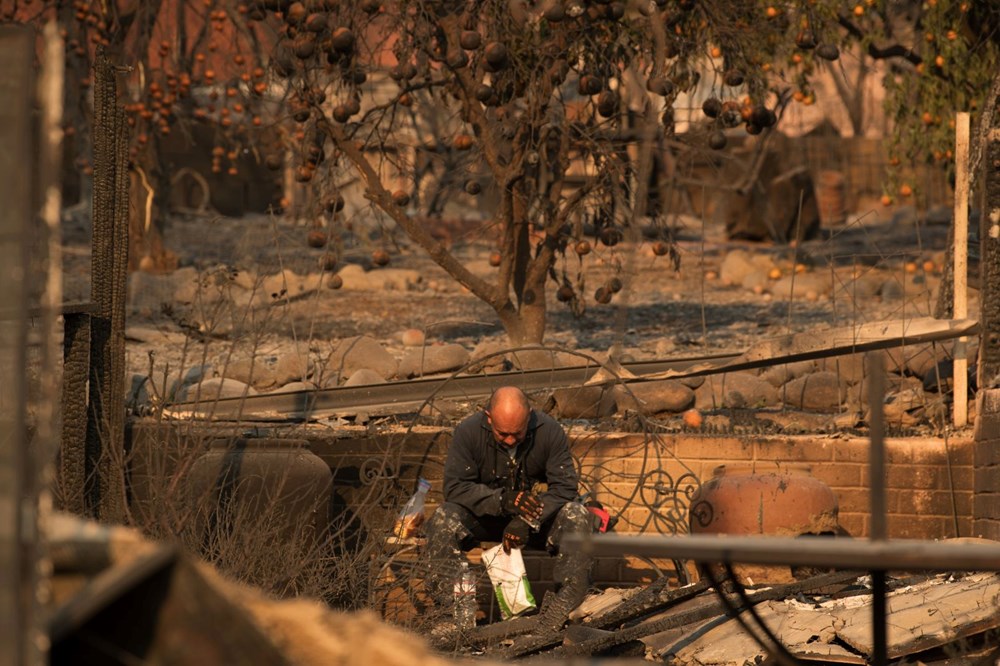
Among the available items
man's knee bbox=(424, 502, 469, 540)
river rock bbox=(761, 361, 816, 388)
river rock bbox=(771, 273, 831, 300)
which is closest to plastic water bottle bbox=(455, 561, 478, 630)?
man's knee bbox=(424, 502, 469, 540)

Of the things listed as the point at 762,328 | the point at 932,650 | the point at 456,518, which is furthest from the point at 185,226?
the point at 932,650

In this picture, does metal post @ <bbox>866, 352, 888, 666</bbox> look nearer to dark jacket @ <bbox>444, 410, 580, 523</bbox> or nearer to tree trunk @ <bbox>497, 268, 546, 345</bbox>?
dark jacket @ <bbox>444, 410, 580, 523</bbox>

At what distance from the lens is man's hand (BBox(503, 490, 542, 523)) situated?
867 cm

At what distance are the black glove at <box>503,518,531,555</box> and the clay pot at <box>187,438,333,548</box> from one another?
1.01 meters

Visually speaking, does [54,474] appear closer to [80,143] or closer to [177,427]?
[177,427]

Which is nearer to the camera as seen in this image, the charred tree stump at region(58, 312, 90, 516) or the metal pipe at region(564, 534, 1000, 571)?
the metal pipe at region(564, 534, 1000, 571)

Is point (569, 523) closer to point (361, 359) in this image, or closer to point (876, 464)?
point (361, 359)

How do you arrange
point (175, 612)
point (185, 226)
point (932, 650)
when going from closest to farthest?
point (175, 612)
point (932, 650)
point (185, 226)

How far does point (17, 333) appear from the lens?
8.87 feet

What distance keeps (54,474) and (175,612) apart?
538 cm

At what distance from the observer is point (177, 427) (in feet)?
27.2

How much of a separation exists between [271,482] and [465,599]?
1411 millimetres

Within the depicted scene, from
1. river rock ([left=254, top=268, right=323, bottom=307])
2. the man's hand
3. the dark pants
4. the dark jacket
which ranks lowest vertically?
the dark pants

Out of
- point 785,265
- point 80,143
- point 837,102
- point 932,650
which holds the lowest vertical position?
point 932,650
